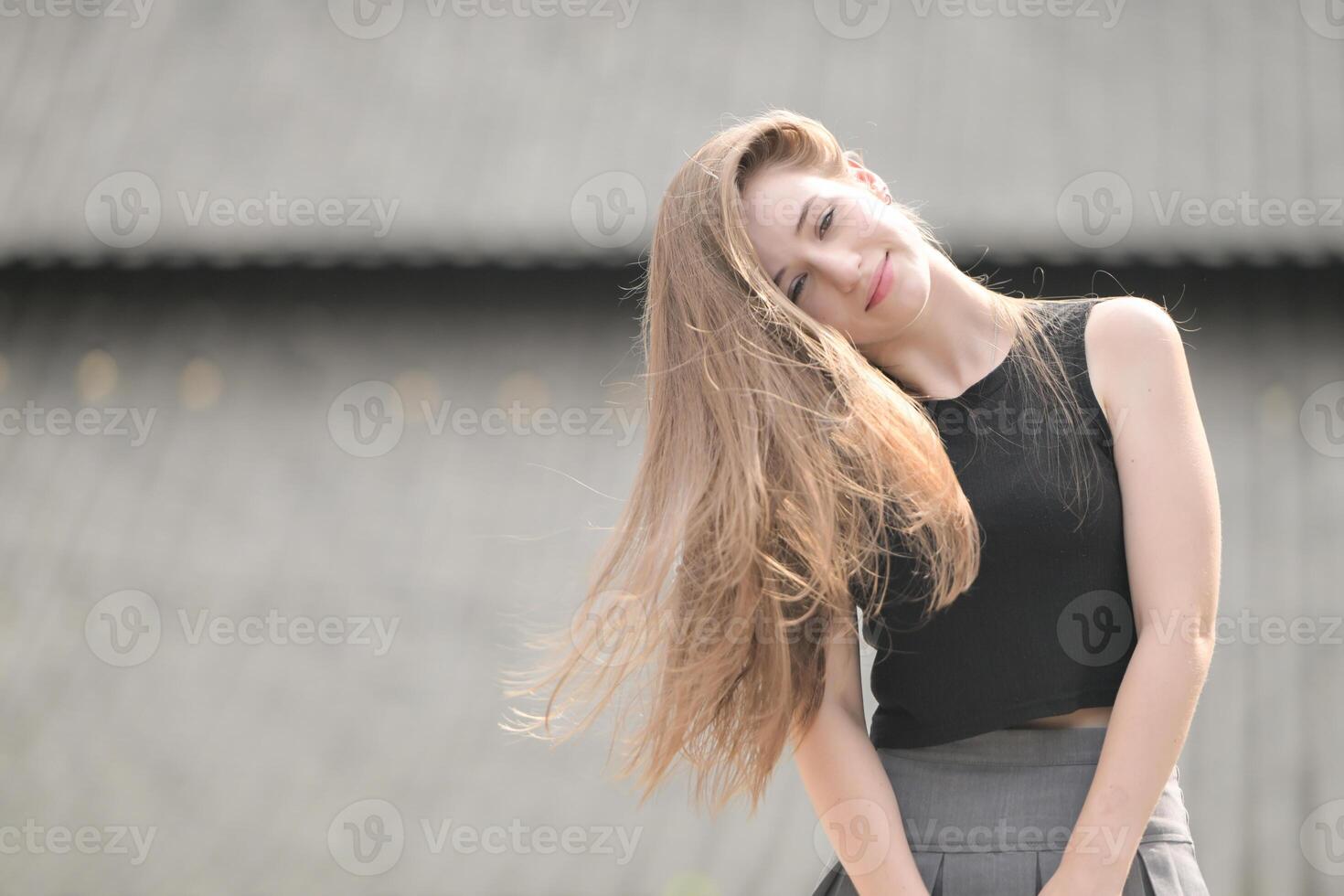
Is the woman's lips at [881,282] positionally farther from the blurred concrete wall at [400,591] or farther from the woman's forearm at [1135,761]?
the blurred concrete wall at [400,591]

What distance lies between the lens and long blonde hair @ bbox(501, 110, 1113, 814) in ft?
4.58

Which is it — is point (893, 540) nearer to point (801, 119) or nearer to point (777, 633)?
point (777, 633)

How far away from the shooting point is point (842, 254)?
1.43 m

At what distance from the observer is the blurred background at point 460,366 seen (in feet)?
8.59

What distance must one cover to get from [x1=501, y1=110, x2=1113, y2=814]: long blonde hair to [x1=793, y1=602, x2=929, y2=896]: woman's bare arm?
28 millimetres

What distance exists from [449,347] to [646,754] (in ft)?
4.42

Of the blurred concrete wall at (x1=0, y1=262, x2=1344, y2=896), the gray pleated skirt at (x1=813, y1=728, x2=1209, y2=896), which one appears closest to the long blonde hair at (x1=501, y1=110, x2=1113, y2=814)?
the gray pleated skirt at (x1=813, y1=728, x2=1209, y2=896)

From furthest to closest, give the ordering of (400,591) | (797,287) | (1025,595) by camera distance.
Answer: (400,591) → (797,287) → (1025,595)

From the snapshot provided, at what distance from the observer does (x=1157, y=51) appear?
2691mm

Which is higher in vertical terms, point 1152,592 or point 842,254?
point 842,254

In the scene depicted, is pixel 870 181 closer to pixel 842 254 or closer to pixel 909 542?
pixel 842 254

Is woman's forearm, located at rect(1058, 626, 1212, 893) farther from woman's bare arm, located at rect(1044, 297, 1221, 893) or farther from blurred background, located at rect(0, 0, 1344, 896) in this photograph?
blurred background, located at rect(0, 0, 1344, 896)

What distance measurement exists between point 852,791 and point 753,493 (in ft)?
1.32

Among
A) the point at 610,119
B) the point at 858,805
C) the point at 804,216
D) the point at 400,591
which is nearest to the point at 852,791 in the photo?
the point at 858,805
